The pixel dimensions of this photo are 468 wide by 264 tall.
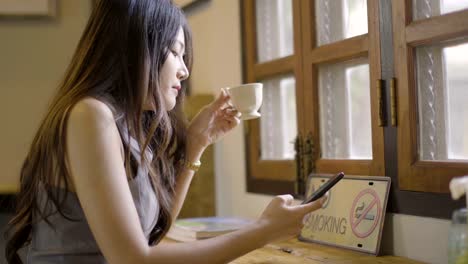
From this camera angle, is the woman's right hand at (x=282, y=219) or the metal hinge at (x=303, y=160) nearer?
the woman's right hand at (x=282, y=219)

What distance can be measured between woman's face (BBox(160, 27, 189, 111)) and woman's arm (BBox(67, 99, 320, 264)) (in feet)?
0.59

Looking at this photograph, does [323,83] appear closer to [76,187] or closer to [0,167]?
[76,187]

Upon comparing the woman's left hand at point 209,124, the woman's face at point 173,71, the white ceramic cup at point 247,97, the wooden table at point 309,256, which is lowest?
the wooden table at point 309,256

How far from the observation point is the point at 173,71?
1231 mm

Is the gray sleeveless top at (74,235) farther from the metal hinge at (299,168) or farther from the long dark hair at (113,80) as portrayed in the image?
the metal hinge at (299,168)

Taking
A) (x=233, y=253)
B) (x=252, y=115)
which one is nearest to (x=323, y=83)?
(x=252, y=115)

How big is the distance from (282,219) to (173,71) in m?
0.39

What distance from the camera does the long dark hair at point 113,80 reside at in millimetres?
1128

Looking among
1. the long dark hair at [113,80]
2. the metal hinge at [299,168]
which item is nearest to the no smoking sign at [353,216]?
the metal hinge at [299,168]

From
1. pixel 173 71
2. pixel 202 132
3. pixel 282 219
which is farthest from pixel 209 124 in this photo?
pixel 282 219

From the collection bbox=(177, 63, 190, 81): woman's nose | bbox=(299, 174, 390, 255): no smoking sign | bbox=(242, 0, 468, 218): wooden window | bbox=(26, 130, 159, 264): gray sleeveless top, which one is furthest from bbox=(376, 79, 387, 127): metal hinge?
bbox=(26, 130, 159, 264): gray sleeveless top

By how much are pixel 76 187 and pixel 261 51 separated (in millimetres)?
923

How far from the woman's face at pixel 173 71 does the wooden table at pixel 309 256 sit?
38 cm

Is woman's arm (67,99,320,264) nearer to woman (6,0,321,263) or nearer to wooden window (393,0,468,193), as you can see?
woman (6,0,321,263)
